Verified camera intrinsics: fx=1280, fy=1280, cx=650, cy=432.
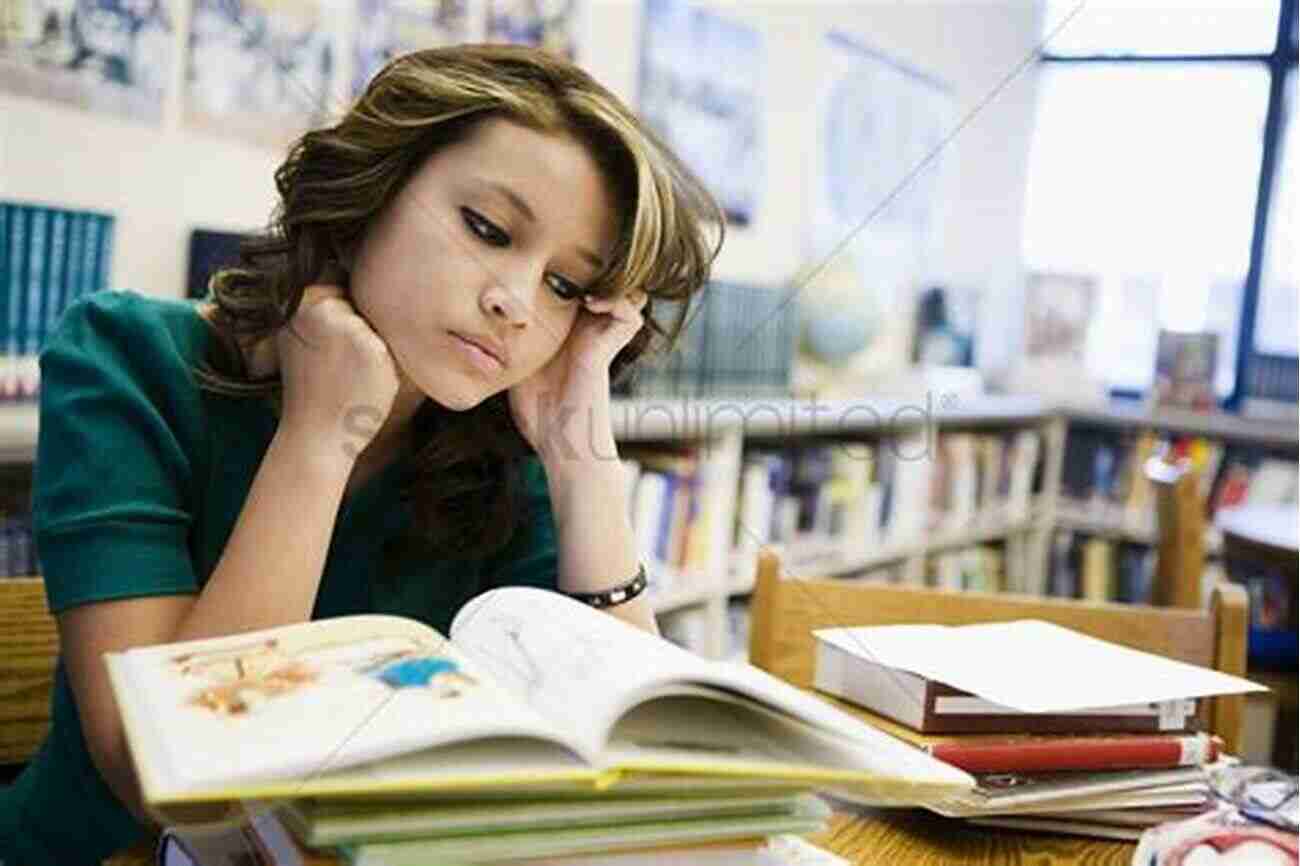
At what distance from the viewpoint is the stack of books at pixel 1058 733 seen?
2.77 feet

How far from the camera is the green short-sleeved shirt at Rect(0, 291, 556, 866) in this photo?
0.81 m

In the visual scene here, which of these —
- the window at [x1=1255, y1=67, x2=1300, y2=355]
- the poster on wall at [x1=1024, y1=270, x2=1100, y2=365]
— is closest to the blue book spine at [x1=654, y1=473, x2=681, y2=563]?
the poster on wall at [x1=1024, y1=270, x2=1100, y2=365]

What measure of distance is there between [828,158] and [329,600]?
107 inches

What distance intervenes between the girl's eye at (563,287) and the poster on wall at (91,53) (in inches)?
44.0

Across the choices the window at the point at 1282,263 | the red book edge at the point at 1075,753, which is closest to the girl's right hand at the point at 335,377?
the red book edge at the point at 1075,753

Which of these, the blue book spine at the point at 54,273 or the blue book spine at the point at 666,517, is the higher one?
the blue book spine at the point at 54,273

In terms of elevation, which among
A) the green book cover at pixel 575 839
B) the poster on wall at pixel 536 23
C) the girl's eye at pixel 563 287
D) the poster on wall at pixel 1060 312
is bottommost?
the green book cover at pixel 575 839

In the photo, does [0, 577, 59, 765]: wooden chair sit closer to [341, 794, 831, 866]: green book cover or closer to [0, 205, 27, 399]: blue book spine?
[341, 794, 831, 866]: green book cover

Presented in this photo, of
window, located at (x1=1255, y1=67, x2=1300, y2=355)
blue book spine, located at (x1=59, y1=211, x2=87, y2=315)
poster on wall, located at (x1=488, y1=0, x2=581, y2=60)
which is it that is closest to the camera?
blue book spine, located at (x1=59, y1=211, x2=87, y2=315)

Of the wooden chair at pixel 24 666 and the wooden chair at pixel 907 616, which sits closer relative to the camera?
the wooden chair at pixel 24 666

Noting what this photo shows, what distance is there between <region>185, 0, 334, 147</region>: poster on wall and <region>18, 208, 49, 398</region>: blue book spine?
0.35 metres

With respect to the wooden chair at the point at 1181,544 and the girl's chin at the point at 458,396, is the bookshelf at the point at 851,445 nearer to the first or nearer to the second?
the wooden chair at the point at 1181,544

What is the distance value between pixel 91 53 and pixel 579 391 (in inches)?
44.2

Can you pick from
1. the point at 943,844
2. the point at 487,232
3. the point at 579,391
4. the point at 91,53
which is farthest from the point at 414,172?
the point at 91,53
